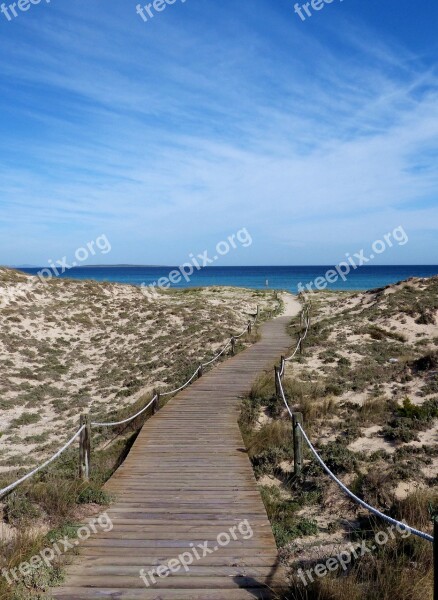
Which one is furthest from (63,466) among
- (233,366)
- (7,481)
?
(233,366)

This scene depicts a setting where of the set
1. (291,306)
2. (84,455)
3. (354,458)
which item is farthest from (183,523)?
(291,306)

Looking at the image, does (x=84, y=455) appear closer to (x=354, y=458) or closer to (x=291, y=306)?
(x=354, y=458)

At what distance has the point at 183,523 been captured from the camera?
684 cm

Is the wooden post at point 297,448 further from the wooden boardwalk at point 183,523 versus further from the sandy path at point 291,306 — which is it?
the sandy path at point 291,306

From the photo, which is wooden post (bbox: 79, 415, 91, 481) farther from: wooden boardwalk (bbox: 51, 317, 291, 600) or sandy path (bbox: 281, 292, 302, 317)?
sandy path (bbox: 281, 292, 302, 317)

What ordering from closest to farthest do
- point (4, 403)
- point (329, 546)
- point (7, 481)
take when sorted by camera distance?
1. point (329, 546)
2. point (7, 481)
3. point (4, 403)

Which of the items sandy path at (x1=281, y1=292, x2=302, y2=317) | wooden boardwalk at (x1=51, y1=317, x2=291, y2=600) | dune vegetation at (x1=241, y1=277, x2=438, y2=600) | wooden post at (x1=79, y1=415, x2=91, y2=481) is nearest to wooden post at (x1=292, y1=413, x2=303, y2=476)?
dune vegetation at (x1=241, y1=277, x2=438, y2=600)

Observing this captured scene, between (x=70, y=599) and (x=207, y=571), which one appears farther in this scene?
(x=207, y=571)

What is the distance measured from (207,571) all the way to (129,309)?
3126cm

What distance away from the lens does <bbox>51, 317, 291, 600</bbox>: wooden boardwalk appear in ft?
17.2

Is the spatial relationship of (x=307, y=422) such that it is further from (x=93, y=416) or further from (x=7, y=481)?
(x=93, y=416)

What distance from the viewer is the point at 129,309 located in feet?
118

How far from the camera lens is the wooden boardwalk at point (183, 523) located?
5246 millimetres

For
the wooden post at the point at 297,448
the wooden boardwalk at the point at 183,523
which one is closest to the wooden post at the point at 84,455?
the wooden boardwalk at the point at 183,523
